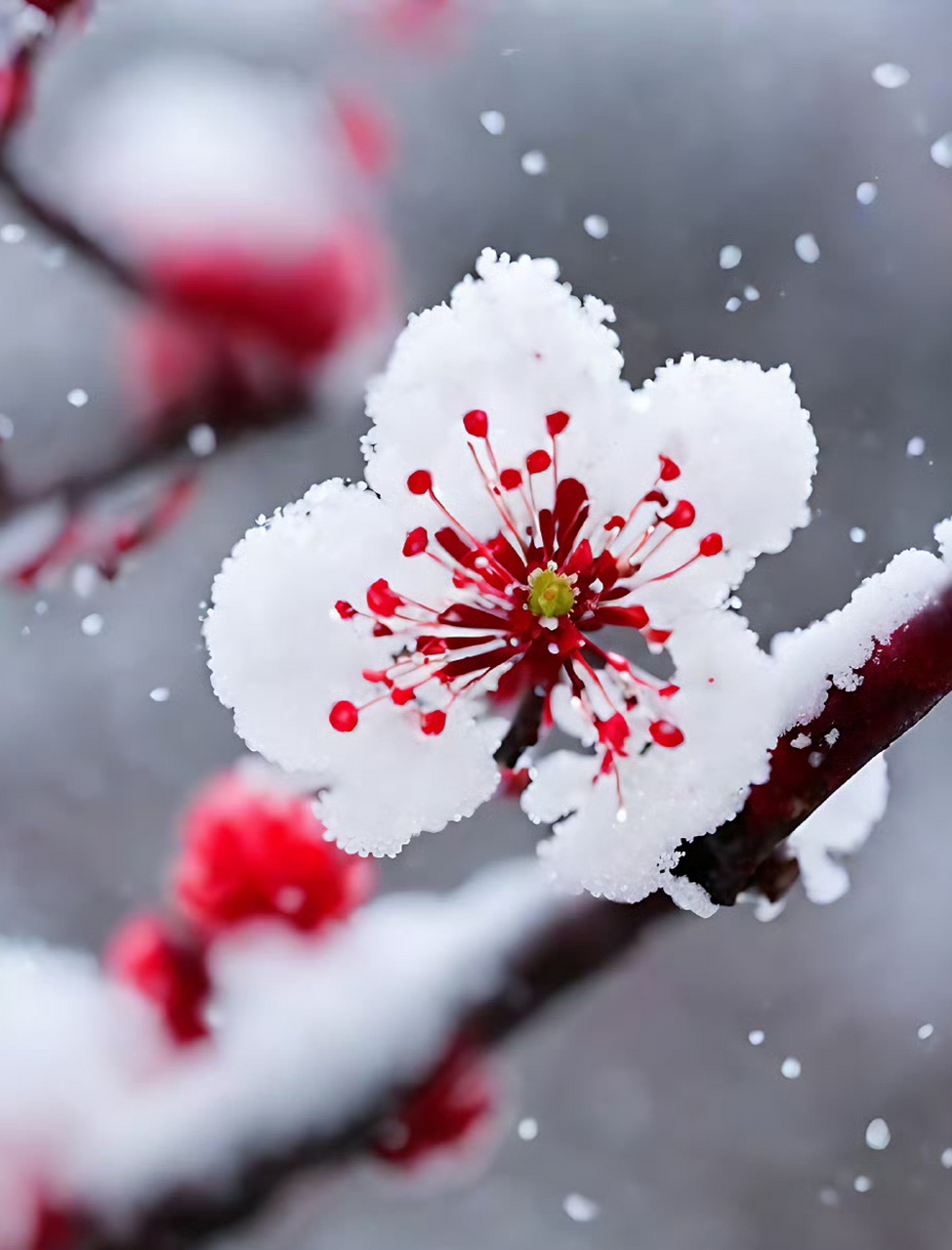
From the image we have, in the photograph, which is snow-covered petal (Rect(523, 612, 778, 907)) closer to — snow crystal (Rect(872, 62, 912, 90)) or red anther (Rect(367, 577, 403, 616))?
red anther (Rect(367, 577, 403, 616))

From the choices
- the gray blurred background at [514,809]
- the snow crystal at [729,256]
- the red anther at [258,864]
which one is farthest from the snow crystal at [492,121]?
the red anther at [258,864]

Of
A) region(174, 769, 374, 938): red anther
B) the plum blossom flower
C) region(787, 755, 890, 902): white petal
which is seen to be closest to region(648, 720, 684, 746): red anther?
the plum blossom flower

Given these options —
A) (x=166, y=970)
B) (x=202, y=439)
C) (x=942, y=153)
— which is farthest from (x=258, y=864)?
(x=942, y=153)

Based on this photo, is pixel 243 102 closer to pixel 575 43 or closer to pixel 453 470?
pixel 575 43

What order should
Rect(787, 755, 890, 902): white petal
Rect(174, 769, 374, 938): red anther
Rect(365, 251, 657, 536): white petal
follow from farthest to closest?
1. Rect(174, 769, 374, 938): red anther
2. Rect(787, 755, 890, 902): white petal
3. Rect(365, 251, 657, 536): white petal

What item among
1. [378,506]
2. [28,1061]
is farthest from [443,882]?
[378,506]

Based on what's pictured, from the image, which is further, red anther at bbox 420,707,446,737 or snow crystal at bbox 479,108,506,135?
snow crystal at bbox 479,108,506,135
